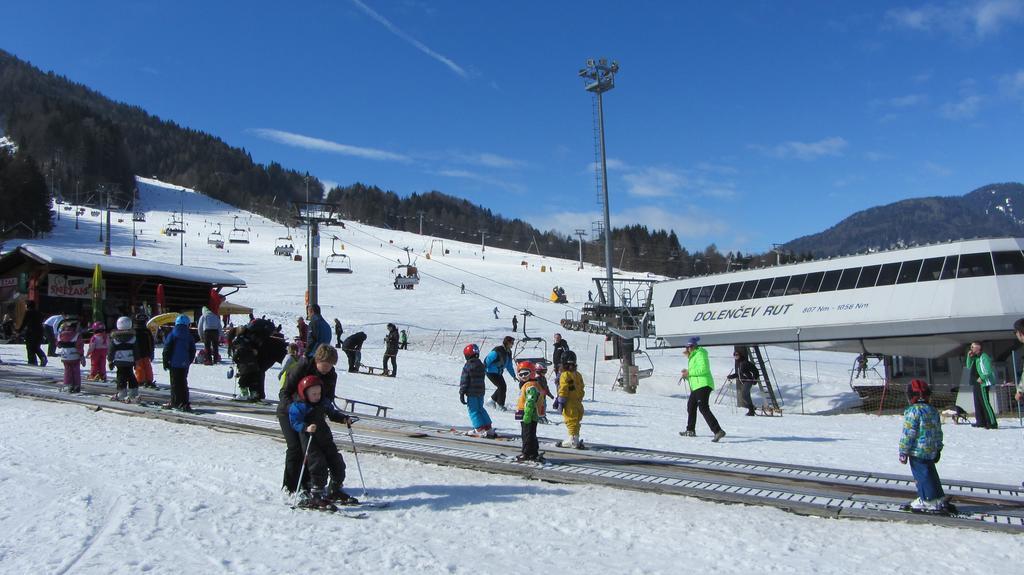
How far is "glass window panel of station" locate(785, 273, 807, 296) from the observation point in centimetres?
2901

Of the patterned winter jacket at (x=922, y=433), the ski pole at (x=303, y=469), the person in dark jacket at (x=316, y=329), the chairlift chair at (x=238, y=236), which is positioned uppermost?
the chairlift chair at (x=238, y=236)

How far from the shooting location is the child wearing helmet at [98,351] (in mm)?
16438

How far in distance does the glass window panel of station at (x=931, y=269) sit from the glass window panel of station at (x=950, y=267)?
119mm

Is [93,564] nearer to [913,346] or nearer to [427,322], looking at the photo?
[913,346]

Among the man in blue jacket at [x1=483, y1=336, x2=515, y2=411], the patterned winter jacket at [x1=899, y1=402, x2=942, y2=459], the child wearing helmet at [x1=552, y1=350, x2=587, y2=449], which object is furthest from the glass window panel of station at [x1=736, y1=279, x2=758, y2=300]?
the patterned winter jacket at [x1=899, y1=402, x2=942, y2=459]

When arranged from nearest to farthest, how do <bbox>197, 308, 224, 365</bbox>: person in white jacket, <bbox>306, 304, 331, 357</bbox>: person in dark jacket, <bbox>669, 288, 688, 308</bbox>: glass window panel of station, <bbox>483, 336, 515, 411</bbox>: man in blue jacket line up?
<bbox>306, 304, 331, 357</bbox>: person in dark jacket, <bbox>483, 336, 515, 411</bbox>: man in blue jacket, <bbox>197, 308, 224, 365</bbox>: person in white jacket, <bbox>669, 288, 688, 308</bbox>: glass window panel of station

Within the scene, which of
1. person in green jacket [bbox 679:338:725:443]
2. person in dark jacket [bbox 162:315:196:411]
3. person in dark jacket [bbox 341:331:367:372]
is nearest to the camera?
person in green jacket [bbox 679:338:725:443]

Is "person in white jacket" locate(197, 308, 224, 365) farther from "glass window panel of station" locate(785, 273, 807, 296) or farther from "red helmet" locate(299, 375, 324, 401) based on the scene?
"glass window panel of station" locate(785, 273, 807, 296)

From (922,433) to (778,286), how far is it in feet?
79.0

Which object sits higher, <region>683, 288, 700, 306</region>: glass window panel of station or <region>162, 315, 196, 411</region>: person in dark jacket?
<region>683, 288, 700, 306</region>: glass window panel of station

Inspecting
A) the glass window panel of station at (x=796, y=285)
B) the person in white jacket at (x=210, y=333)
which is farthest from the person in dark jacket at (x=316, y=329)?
the glass window panel of station at (x=796, y=285)

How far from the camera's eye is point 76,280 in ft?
104

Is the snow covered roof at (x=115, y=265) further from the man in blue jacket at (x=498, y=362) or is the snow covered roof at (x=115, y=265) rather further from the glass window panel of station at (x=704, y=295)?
the glass window panel of station at (x=704, y=295)

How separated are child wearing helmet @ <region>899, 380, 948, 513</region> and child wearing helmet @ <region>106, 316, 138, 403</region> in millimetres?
12533
